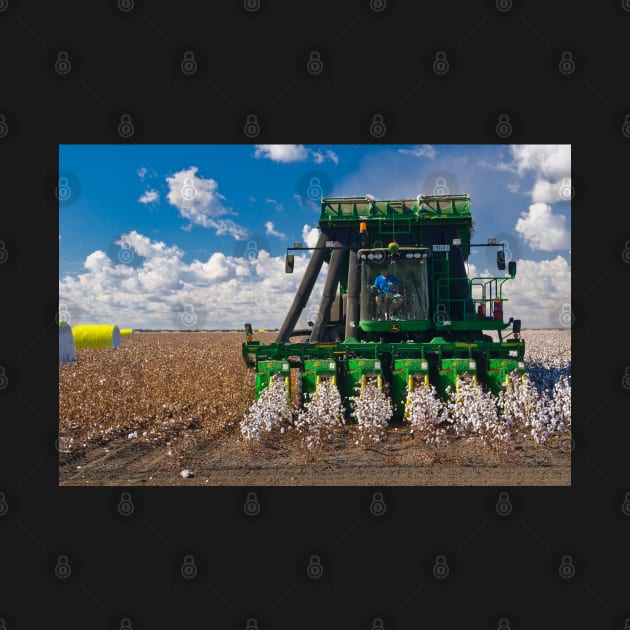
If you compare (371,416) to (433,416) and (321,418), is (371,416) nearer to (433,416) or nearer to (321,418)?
(321,418)

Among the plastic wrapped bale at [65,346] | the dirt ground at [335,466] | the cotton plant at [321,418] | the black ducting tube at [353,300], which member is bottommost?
the dirt ground at [335,466]

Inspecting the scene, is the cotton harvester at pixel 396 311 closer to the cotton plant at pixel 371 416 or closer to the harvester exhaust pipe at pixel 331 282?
the harvester exhaust pipe at pixel 331 282

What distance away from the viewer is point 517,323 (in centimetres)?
990

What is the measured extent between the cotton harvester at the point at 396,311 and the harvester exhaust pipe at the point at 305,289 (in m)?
0.02

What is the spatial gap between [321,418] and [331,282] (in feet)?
11.2

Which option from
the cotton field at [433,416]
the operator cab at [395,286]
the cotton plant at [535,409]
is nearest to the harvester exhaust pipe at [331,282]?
the operator cab at [395,286]

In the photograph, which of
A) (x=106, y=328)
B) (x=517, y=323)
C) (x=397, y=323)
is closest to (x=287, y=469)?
(x=397, y=323)

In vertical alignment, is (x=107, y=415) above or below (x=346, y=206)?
below

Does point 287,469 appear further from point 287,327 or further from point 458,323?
point 458,323

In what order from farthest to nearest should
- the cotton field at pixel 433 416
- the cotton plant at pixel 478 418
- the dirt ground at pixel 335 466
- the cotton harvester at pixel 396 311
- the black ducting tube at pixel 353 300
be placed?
the black ducting tube at pixel 353 300 → the cotton harvester at pixel 396 311 → the cotton field at pixel 433 416 → the cotton plant at pixel 478 418 → the dirt ground at pixel 335 466

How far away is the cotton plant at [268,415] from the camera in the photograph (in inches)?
303

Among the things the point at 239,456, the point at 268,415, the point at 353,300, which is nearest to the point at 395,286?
the point at 353,300

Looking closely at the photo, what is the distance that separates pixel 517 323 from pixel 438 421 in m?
3.40

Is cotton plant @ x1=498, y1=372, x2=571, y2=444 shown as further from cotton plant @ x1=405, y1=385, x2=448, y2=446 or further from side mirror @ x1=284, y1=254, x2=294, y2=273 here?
side mirror @ x1=284, y1=254, x2=294, y2=273
